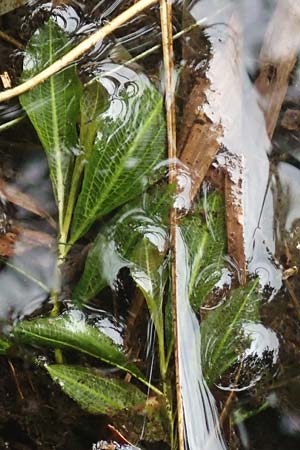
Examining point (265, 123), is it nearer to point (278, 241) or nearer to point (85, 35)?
point (278, 241)

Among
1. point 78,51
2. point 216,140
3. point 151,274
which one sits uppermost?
point 78,51

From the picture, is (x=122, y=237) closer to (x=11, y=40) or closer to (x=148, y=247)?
(x=148, y=247)

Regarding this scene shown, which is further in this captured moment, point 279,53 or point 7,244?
point 279,53

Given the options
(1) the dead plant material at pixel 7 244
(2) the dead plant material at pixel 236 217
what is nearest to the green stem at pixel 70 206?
(1) the dead plant material at pixel 7 244

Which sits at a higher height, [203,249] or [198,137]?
[198,137]

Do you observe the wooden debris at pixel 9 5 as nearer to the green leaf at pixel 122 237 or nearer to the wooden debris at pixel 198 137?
the wooden debris at pixel 198 137

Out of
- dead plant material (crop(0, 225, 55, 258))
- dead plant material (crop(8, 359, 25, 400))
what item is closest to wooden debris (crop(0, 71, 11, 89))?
dead plant material (crop(0, 225, 55, 258))

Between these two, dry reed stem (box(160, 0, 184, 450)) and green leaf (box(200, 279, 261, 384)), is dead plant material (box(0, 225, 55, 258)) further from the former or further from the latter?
green leaf (box(200, 279, 261, 384))

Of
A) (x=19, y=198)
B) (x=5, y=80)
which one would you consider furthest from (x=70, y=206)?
(x=5, y=80)
